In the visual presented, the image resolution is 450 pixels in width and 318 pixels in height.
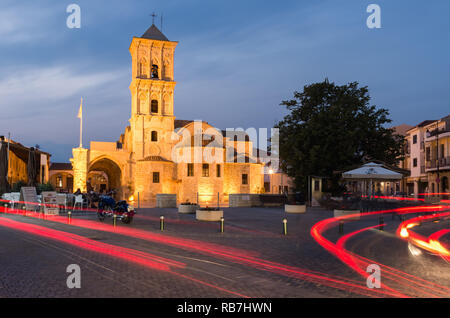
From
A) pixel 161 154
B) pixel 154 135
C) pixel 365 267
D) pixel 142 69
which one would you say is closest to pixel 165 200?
pixel 161 154

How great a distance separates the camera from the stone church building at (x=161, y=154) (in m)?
48.5

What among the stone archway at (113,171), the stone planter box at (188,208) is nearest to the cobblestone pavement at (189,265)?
the stone planter box at (188,208)

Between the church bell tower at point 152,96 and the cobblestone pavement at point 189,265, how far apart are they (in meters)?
38.0

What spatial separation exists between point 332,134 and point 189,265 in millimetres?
23052

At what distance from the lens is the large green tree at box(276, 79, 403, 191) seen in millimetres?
29109

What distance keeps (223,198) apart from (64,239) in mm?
38270

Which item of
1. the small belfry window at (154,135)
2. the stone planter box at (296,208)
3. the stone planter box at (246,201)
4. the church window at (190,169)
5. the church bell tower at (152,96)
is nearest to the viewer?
the stone planter box at (296,208)

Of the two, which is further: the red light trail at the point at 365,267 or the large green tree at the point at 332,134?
the large green tree at the point at 332,134

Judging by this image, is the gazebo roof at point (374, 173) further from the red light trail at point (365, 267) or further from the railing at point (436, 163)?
the railing at point (436, 163)

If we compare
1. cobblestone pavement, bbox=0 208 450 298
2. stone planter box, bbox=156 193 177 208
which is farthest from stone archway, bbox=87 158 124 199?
cobblestone pavement, bbox=0 208 450 298

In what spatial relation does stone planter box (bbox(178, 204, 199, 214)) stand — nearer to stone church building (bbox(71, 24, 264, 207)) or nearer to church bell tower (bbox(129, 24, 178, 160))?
stone church building (bbox(71, 24, 264, 207))

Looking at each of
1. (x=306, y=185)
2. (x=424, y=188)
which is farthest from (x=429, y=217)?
(x=424, y=188)
